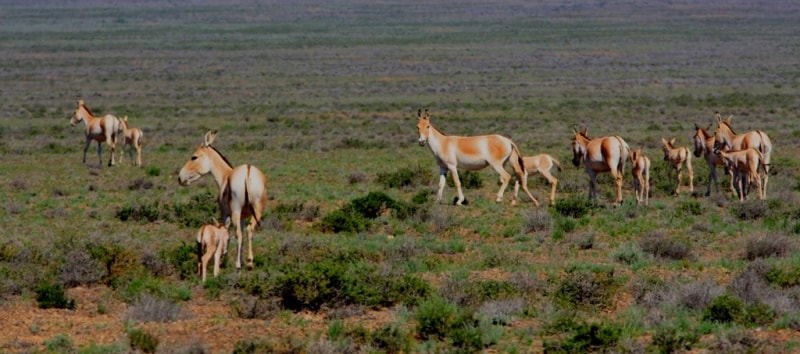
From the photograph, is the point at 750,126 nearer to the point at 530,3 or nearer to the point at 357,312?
the point at 357,312

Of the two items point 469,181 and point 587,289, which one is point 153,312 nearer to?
point 587,289

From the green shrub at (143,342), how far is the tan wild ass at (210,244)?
2902 millimetres

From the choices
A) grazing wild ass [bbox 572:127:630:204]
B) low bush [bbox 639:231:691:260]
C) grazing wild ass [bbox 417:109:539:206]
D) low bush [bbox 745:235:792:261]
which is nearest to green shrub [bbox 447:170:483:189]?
grazing wild ass [bbox 417:109:539:206]

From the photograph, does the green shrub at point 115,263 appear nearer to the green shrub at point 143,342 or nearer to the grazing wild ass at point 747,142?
the green shrub at point 143,342

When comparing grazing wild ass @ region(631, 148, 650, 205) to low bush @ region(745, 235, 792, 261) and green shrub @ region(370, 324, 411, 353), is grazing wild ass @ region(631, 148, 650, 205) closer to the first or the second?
low bush @ region(745, 235, 792, 261)

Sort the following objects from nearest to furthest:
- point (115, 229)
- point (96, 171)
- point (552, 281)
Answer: point (552, 281) → point (115, 229) → point (96, 171)

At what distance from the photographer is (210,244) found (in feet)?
44.0

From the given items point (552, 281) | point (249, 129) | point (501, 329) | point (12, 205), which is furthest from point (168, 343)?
point (249, 129)

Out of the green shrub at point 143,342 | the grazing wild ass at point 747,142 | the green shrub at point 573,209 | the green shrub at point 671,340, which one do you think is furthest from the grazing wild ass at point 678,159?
the green shrub at point 143,342

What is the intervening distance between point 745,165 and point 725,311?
932 centimetres

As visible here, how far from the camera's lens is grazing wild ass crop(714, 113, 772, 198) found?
832 inches

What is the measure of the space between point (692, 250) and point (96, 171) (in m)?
16.0

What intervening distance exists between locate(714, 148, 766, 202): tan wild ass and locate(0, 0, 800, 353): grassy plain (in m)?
0.50

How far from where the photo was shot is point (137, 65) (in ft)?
258
